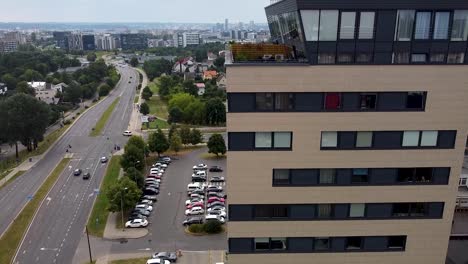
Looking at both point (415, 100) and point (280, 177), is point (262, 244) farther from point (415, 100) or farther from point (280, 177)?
point (415, 100)

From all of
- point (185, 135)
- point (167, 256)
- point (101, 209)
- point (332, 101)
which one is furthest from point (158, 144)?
point (332, 101)

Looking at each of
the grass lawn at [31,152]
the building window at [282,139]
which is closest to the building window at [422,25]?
the building window at [282,139]

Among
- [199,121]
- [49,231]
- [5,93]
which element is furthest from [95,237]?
[5,93]

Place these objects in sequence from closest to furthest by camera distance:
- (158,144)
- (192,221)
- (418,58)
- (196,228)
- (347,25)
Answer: (347,25)
(418,58)
(196,228)
(192,221)
(158,144)

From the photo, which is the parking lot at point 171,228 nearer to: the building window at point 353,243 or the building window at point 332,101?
the building window at point 353,243

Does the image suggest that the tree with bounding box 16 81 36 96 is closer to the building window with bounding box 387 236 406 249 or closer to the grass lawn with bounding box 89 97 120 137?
the grass lawn with bounding box 89 97 120 137

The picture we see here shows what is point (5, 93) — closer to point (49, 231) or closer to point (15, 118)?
point (15, 118)
